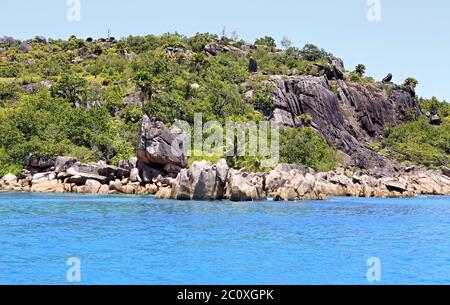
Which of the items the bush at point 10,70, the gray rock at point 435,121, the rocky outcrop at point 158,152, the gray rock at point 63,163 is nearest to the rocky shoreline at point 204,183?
the gray rock at point 63,163

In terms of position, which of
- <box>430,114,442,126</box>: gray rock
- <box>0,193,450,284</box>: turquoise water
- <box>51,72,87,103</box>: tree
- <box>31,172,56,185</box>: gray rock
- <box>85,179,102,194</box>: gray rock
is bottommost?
<box>0,193,450,284</box>: turquoise water

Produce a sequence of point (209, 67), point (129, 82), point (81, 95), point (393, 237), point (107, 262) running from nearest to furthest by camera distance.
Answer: point (107, 262)
point (393, 237)
point (81, 95)
point (129, 82)
point (209, 67)

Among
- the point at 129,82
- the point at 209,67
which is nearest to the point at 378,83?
the point at 209,67

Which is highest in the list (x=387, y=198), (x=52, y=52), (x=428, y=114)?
(x=52, y=52)

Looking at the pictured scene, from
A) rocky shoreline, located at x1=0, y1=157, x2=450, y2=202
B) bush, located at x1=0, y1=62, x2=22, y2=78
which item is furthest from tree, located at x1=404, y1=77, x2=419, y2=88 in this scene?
bush, located at x1=0, y1=62, x2=22, y2=78

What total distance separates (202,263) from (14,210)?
2728cm

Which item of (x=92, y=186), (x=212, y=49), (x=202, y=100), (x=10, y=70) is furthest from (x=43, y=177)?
(x=212, y=49)

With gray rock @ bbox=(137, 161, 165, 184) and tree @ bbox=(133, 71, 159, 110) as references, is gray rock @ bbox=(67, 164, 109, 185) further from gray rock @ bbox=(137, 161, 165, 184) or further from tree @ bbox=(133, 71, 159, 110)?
tree @ bbox=(133, 71, 159, 110)

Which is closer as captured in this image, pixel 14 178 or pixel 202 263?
pixel 202 263

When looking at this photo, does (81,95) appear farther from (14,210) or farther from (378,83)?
Result: (378,83)

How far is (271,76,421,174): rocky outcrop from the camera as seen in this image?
136 m

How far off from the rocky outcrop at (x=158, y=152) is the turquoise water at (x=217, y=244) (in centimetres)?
1680

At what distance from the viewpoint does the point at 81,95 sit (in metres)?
119

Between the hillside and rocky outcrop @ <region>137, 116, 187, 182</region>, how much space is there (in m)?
11.0
